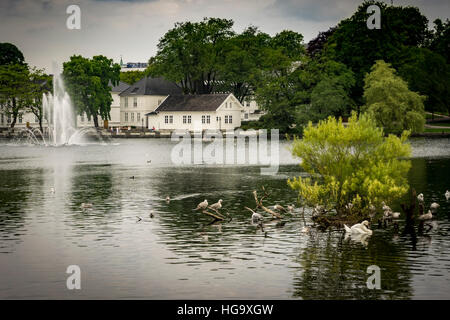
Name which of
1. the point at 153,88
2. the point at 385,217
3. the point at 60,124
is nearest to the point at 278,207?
the point at 385,217

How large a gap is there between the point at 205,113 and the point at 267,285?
123 metres

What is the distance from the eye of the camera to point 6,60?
169500 mm

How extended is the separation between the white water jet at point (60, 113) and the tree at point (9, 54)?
93.7 ft

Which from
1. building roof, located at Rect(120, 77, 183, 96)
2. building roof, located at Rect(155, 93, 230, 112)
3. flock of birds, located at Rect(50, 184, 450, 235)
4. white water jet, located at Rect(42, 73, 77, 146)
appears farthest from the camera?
building roof, located at Rect(120, 77, 183, 96)

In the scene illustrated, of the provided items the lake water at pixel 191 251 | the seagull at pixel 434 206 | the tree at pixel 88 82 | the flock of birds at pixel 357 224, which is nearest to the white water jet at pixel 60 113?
the tree at pixel 88 82

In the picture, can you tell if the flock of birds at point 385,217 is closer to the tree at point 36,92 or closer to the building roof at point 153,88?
the tree at point 36,92

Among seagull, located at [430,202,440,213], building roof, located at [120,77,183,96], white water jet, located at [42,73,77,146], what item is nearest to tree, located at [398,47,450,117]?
white water jet, located at [42,73,77,146]

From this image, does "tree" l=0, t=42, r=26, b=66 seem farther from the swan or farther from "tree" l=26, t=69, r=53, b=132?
the swan

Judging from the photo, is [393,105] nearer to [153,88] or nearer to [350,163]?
[350,163]

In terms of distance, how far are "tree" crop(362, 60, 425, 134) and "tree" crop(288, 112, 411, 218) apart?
71.5 m

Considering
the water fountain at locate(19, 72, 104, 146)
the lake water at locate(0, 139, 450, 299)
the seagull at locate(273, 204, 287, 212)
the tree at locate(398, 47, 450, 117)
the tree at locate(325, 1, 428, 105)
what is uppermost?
the tree at locate(325, 1, 428, 105)

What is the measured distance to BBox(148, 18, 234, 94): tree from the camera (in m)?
142

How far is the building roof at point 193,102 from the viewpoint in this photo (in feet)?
464
